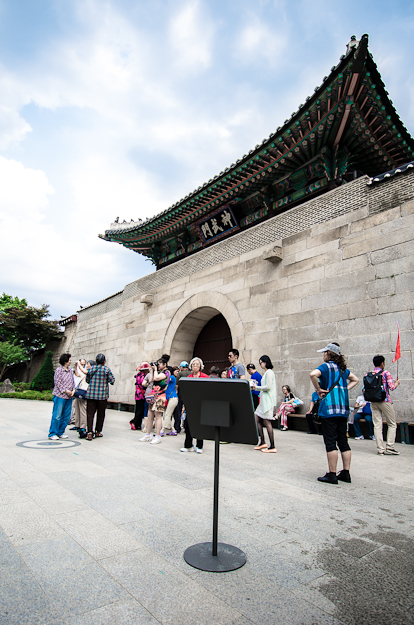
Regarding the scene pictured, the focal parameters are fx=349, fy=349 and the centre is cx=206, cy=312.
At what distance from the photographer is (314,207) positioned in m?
9.06

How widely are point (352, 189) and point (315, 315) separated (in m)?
3.13

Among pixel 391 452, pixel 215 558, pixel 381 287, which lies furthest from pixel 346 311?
pixel 215 558

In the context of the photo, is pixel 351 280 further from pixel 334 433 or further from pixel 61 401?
pixel 61 401

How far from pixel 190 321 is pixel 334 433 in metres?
8.97

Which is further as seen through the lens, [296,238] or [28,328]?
[28,328]

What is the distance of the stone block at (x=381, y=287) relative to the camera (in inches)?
A: 282

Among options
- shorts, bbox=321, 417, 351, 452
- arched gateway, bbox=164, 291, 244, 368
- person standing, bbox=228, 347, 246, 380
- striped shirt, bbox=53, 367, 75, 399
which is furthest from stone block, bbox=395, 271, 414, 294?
striped shirt, bbox=53, 367, 75, 399

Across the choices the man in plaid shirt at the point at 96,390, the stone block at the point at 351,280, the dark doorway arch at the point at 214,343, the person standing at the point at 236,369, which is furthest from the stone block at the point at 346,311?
the man in plaid shirt at the point at 96,390

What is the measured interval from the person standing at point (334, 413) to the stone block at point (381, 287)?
3916mm

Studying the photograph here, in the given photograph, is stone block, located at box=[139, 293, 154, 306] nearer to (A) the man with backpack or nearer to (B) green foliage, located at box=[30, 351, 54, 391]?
(A) the man with backpack

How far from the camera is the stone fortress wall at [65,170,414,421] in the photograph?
7164mm

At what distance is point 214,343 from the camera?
41.2 ft

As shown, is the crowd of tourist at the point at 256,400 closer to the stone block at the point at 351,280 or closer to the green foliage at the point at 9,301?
the stone block at the point at 351,280

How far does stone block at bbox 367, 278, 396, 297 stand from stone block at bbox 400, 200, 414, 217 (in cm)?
140
